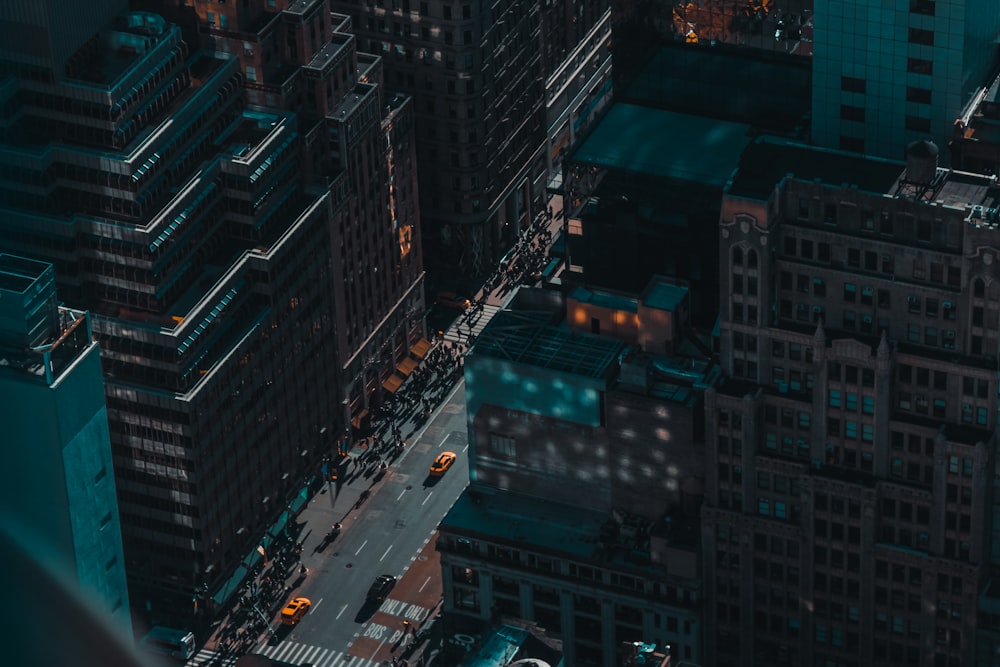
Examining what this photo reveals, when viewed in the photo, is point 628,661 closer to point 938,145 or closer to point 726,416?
point 726,416

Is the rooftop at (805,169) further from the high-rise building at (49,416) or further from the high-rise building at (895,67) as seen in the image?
the high-rise building at (49,416)

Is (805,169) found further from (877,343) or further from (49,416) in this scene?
(49,416)

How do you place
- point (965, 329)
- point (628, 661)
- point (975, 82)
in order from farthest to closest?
point (975, 82) → point (965, 329) → point (628, 661)

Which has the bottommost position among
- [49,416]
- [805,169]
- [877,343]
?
[877,343]

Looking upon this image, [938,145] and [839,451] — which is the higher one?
[938,145]

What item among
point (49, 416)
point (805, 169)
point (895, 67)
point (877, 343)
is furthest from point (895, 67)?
point (49, 416)

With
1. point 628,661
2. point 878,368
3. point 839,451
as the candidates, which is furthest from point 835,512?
point 628,661

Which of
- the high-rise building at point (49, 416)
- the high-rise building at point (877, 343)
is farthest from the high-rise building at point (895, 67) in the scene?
the high-rise building at point (49, 416)

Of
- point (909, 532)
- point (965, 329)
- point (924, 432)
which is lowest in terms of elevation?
point (909, 532)
